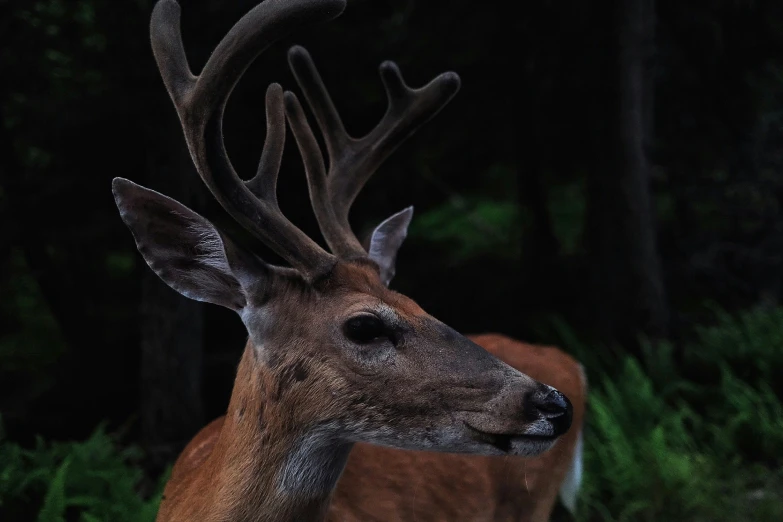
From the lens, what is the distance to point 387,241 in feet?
14.7

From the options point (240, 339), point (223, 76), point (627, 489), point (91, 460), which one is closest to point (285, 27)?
point (223, 76)

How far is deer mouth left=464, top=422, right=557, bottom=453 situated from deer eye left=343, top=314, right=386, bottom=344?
1.51 ft

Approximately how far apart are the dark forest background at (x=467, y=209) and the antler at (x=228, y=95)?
7.59 ft

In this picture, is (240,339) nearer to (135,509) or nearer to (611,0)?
(135,509)

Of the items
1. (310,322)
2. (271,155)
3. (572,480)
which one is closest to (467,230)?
(572,480)

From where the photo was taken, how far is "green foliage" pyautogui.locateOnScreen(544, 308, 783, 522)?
5.81m

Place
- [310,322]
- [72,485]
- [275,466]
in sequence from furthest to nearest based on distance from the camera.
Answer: [72,485] → [310,322] → [275,466]

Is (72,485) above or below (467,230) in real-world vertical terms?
above

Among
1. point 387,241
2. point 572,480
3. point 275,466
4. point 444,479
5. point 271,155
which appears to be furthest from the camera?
point 572,480

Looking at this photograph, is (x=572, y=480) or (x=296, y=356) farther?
(x=572, y=480)

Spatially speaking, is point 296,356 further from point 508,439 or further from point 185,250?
point 508,439

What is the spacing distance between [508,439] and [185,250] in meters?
1.31

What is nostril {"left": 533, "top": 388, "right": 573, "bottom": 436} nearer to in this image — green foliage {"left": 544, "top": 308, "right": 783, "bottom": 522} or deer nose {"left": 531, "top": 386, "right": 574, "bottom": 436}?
deer nose {"left": 531, "top": 386, "right": 574, "bottom": 436}

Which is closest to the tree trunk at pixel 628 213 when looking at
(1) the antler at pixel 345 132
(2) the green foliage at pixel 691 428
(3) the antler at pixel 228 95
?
(2) the green foliage at pixel 691 428
